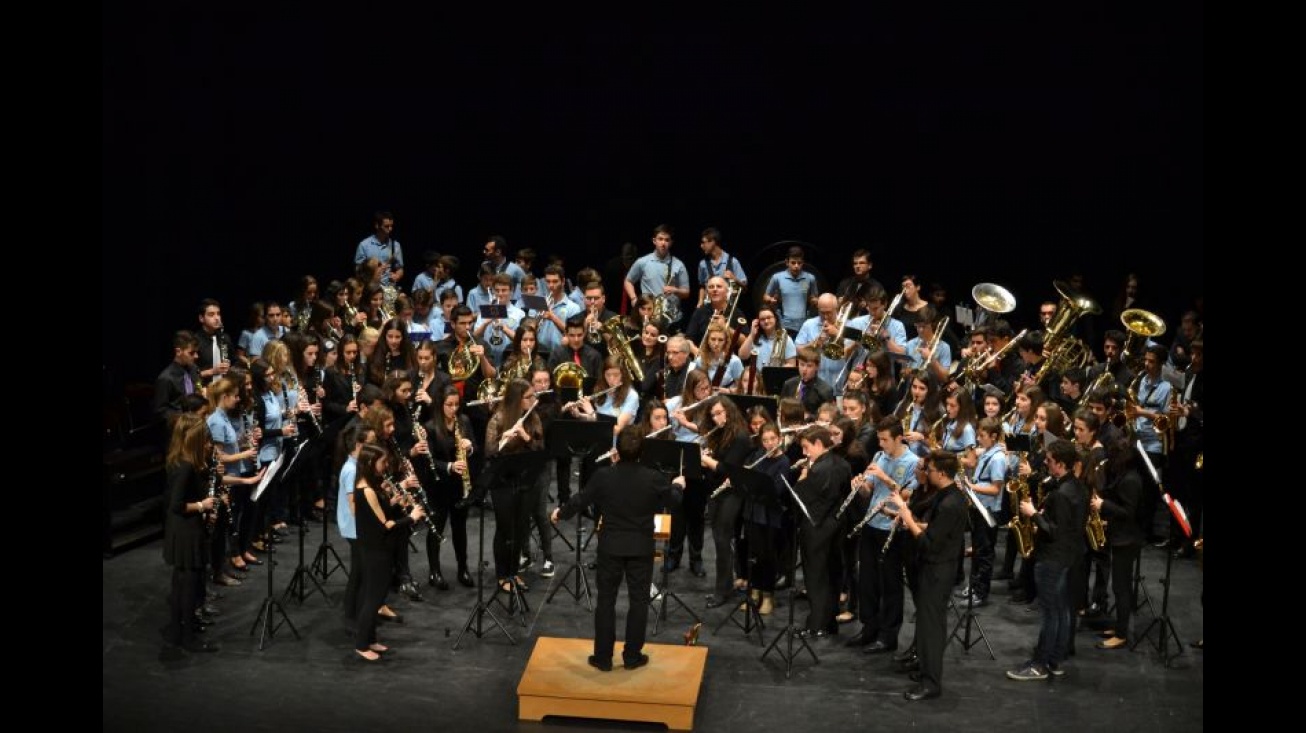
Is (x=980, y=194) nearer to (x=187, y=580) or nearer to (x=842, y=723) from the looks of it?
(x=842, y=723)

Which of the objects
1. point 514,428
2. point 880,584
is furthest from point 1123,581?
point 514,428

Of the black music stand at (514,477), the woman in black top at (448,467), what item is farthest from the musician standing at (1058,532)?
the woman in black top at (448,467)

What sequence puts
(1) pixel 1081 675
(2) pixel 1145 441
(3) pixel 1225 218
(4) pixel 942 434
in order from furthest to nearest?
1. (2) pixel 1145 441
2. (4) pixel 942 434
3. (1) pixel 1081 675
4. (3) pixel 1225 218

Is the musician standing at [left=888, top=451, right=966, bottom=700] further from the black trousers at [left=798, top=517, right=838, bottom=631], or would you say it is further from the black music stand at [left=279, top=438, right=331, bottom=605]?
the black music stand at [left=279, top=438, right=331, bottom=605]

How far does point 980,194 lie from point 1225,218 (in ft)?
32.5

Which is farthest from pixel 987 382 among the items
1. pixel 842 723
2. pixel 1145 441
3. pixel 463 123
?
pixel 463 123

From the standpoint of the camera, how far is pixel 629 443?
8562 millimetres

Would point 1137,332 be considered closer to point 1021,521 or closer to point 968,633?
point 1021,521

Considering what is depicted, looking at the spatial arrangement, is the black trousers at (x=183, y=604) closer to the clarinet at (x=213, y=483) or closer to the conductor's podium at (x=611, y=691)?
the clarinet at (x=213, y=483)

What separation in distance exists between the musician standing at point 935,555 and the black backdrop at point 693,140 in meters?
A: 8.43

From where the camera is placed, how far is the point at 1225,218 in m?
6.80

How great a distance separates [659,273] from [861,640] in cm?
548

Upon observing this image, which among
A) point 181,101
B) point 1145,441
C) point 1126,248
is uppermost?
point 181,101

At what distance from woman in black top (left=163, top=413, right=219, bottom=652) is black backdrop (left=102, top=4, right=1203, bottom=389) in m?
6.45
